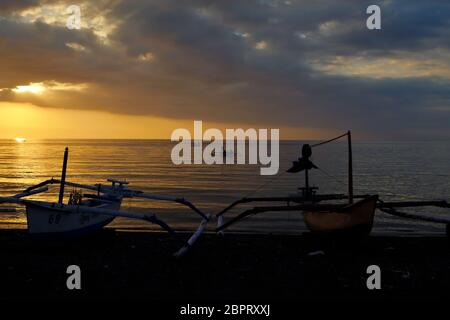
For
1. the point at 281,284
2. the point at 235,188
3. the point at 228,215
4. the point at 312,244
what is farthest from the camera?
the point at 235,188

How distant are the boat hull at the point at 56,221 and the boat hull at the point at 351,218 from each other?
9.09 meters

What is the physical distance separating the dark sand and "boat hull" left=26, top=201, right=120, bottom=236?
0.58 metres

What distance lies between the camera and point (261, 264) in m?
13.4

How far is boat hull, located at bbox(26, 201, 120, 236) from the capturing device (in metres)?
14.5

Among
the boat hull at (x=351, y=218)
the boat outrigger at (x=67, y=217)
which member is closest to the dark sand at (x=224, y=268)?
the boat outrigger at (x=67, y=217)

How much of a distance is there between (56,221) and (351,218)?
420 inches

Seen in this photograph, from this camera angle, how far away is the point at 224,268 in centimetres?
1295

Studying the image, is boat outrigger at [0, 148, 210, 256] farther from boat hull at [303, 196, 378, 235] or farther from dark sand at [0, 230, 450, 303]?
boat hull at [303, 196, 378, 235]

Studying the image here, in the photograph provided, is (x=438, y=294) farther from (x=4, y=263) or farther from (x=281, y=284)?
(x=4, y=263)

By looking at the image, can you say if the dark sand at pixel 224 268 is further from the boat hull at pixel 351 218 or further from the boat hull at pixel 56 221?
the boat hull at pixel 351 218

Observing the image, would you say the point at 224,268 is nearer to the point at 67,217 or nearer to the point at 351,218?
the point at 351,218

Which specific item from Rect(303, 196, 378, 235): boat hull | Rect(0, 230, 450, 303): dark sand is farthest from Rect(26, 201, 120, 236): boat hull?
Rect(303, 196, 378, 235): boat hull
